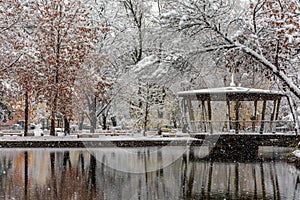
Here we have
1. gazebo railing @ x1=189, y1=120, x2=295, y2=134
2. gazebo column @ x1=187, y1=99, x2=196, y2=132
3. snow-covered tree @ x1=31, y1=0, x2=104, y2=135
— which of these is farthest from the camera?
snow-covered tree @ x1=31, y1=0, x2=104, y2=135

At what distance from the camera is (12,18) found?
2656 cm

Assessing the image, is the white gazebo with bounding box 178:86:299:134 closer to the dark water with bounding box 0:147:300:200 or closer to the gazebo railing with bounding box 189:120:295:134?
the gazebo railing with bounding box 189:120:295:134

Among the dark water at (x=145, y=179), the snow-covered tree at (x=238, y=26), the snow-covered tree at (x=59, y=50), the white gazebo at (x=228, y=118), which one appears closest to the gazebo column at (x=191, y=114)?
the white gazebo at (x=228, y=118)

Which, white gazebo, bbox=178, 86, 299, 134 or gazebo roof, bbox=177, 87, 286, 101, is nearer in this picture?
white gazebo, bbox=178, 86, 299, 134

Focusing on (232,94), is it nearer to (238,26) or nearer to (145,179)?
(238,26)

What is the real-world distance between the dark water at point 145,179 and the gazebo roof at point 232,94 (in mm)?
6156

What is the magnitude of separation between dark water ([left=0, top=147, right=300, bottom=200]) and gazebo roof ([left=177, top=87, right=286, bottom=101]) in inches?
242

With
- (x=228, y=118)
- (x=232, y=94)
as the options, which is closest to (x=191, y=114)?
(x=228, y=118)

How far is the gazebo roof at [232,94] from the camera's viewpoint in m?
25.5

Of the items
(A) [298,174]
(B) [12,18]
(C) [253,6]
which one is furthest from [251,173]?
(B) [12,18]

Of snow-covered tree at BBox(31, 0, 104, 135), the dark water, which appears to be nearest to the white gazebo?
the dark water

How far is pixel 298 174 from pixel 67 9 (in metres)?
21.1

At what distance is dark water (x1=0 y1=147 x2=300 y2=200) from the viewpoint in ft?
37.1

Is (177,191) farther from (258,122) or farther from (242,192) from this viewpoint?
(258,122)
